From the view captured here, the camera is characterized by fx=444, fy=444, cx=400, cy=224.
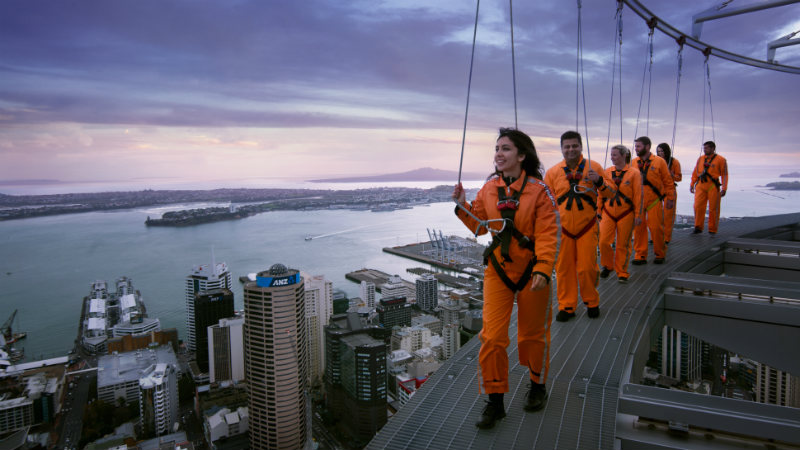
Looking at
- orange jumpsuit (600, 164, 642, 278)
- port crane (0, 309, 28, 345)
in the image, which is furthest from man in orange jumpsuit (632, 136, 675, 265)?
port crane (0, 309, 28, 345)

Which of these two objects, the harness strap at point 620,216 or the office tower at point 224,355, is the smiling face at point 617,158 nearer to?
the harness strap at point 620,216

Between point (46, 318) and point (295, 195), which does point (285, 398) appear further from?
point (295, 195)

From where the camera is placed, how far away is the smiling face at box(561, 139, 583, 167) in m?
2.57

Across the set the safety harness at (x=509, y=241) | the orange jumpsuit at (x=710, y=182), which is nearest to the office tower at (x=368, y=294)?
the orange jumpsuit at (x=710, y=182)

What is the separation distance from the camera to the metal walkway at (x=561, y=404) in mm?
1546

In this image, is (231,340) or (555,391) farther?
(231,340)

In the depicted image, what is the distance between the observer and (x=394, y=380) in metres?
13.8

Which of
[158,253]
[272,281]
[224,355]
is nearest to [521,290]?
[272,281]

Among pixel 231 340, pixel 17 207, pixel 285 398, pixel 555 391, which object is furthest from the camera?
pixel 17 207

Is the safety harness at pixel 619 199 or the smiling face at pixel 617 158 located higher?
the smiling face at pixel 617 158

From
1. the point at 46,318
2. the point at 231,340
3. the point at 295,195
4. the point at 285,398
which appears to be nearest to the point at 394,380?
the point at 285,398

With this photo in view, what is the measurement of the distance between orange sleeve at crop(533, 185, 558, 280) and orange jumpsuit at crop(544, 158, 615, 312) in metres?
1.03

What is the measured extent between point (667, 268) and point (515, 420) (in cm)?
334

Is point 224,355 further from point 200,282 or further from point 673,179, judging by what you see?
point 673,179
